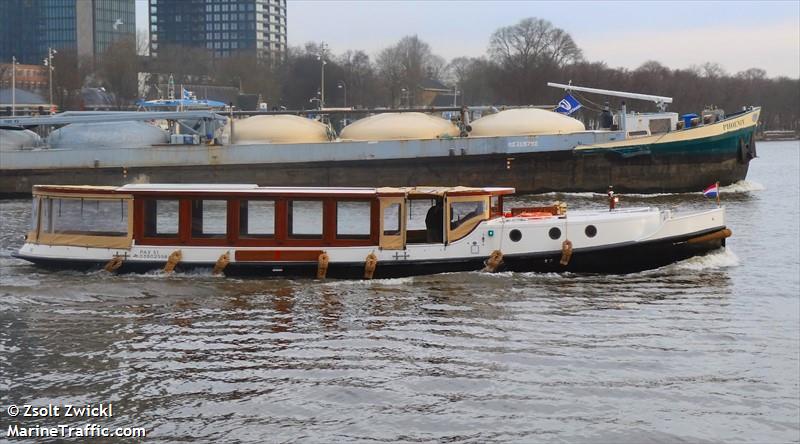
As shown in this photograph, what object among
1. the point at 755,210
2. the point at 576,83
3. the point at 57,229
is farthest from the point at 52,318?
the point at 576,83

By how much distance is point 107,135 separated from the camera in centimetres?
5272

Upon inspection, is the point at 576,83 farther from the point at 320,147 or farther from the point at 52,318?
the point at 52,318

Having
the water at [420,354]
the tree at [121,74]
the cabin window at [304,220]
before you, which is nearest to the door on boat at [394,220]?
the water at [420,354]

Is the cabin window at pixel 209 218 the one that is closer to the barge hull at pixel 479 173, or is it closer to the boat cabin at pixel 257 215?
the boat cabin at pixel 257 215

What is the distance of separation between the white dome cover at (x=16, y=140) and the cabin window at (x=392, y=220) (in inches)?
1371

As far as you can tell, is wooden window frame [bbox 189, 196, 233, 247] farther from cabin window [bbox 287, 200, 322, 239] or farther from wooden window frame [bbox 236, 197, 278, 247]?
cabin window [bbox 287, 200, 322, 239]

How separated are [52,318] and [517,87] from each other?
9310 cm

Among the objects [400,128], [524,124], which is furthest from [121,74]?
[524,124]

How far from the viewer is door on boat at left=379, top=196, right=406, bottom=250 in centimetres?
2356

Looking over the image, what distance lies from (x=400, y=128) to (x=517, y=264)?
28251 mm

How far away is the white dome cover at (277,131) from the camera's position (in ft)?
170

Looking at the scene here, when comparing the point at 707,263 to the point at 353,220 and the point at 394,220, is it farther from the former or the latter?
the point at 353,220

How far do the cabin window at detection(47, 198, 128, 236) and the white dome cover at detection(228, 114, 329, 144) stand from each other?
27012 mm

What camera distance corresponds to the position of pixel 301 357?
56.4ft
